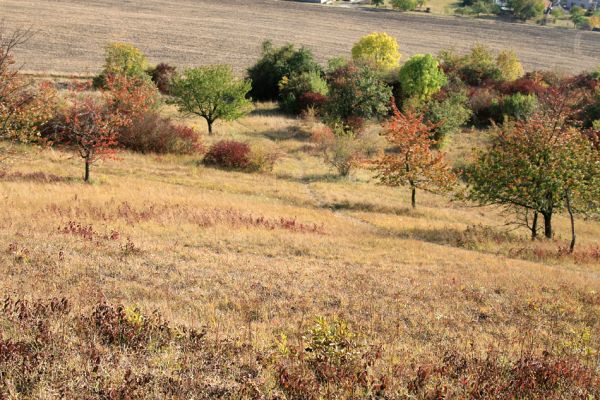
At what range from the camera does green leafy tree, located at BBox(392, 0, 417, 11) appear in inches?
5517

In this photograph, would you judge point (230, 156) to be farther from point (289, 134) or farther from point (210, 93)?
point (289, 134)

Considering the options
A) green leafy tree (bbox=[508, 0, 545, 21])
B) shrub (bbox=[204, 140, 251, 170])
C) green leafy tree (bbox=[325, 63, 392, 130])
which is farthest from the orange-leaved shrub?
green leafy tree (bbox=[508, 0, 545, 21])

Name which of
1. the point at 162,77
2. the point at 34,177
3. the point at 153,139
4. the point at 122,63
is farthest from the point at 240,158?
the point at 162,77

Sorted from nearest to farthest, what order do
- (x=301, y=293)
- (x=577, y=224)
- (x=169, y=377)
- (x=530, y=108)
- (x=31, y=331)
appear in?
(x=169, y=377) < (x=31, y=331) < (x=301, y=293) < (x=577, y=224) < (x=530, y=108)

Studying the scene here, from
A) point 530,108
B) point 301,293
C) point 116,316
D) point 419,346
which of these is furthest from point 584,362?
point 530,108

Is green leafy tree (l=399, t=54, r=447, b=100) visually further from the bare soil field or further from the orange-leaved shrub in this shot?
the orange-leaved shrub

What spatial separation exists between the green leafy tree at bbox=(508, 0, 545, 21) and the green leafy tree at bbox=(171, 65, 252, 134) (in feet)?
371

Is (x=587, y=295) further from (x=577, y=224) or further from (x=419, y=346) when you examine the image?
(x=577, y=224)

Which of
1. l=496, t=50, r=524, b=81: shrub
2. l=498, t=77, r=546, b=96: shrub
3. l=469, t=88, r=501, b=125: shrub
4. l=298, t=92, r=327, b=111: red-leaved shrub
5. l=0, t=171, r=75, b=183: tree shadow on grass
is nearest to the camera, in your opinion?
l=0, t=171, r=75, b=183: tree shadow on grass

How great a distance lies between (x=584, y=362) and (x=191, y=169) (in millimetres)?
29395

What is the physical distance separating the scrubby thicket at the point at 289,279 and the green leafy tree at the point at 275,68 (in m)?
22.8

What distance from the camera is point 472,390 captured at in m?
7.10

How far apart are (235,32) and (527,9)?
257ft

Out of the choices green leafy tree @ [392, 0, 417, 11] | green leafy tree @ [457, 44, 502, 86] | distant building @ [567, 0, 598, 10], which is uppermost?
distant building @ [567, 0, 598, 10]
